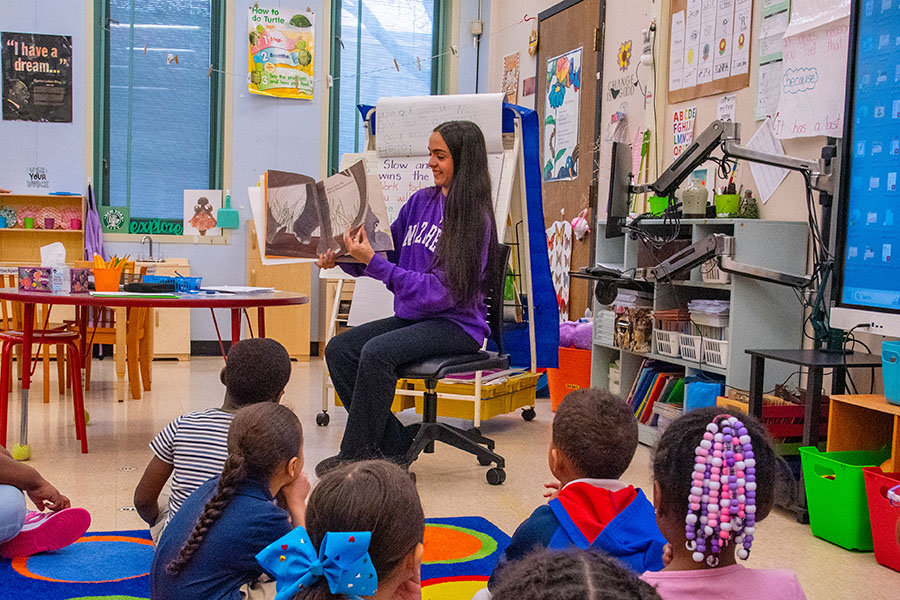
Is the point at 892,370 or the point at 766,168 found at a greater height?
the point at 766,168

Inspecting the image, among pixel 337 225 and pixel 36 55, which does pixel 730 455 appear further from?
pixel 36 55

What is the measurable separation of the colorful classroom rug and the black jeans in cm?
42

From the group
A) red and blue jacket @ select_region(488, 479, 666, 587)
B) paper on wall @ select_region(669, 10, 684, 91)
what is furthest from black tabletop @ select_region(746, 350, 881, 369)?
paper on wall @ select_region(669, 10, 684, 91)

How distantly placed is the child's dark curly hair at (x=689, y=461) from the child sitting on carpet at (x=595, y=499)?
20 cm

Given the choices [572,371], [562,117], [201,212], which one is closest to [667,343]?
[572,371]

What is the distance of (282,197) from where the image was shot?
2.83 meters

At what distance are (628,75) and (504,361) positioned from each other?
2331 mm

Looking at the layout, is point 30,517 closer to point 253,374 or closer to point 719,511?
point 253,374

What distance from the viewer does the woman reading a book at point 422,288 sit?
2904 mm

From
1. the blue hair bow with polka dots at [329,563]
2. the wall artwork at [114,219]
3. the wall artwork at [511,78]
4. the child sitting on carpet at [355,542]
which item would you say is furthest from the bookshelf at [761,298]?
the wall artwork at [114,219]

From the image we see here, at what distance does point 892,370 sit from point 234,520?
197cm

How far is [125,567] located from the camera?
2.30 m

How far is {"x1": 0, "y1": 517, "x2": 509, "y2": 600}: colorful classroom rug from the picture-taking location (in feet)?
7.00

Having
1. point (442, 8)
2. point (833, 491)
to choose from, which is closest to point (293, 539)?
point (833, 491)
